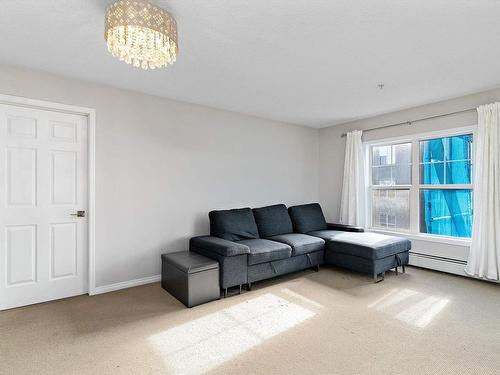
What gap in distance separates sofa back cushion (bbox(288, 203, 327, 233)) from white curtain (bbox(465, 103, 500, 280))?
205 centimetres

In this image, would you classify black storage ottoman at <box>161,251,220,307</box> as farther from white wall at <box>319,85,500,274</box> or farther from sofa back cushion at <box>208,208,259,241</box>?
white wall at <box>319,85,500,274</box>

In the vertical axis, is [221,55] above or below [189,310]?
above

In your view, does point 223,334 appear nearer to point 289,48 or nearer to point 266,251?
point 266,251

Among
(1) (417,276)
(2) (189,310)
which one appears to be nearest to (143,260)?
(2) (189,310)

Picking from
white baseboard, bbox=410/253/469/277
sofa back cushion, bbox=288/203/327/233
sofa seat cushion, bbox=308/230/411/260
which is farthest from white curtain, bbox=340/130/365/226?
white baseboard, bbox=410/253/469/277

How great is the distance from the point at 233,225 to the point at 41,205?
85.8 inches

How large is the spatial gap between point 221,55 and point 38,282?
2.96 metres

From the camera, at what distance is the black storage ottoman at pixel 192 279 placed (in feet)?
9.14

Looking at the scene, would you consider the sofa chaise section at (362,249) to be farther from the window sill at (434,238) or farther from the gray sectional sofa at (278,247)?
the window sill at (434,238)

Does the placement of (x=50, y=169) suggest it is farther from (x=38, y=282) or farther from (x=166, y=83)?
(x=166, y=83)

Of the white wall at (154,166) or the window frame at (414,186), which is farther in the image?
the window frame at (414,186)

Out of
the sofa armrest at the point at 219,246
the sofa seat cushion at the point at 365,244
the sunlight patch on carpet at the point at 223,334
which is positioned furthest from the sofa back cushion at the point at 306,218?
the sunlight patch on carpet at the point at 223,334

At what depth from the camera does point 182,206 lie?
12.3 feet

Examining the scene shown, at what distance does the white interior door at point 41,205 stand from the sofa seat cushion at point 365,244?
10.4 ft
